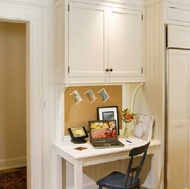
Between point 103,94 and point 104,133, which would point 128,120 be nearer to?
point 104,133

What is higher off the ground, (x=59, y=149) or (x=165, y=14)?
(x=165, y=14)

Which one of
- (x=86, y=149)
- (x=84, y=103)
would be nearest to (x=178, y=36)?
(x=84, y=103)

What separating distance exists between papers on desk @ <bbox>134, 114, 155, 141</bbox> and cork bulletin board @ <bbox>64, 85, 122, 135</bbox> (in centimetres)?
38

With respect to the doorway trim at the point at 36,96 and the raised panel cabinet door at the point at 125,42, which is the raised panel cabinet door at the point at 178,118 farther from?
the doorway trim at the point at 36,96

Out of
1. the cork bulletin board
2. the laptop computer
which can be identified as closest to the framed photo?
the cork bulletin board

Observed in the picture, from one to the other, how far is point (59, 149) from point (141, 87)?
1226 millimetres

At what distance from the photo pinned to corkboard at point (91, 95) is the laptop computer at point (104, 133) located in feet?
0.97

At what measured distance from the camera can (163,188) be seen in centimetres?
323

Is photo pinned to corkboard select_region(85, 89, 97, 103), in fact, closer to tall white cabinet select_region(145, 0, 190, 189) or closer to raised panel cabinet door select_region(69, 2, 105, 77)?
raised panel cabinet door select_region(69, 2, 105, 77)

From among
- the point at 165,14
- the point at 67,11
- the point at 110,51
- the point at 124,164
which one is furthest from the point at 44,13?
the point at 124,164

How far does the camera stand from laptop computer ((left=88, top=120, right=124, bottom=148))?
307 centimetres

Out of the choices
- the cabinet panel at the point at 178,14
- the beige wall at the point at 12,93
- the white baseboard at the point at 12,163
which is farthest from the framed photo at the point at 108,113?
the white baseboard at the point at 12,163

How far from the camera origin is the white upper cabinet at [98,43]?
288 cm

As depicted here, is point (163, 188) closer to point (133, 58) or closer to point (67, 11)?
point (133, 58)
